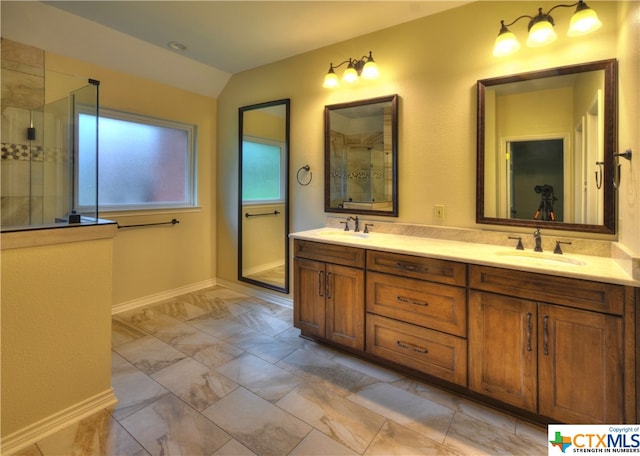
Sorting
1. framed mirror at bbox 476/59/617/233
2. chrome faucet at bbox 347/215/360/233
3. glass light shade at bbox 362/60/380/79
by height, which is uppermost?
glass light shade at bbox 362/60/380/79

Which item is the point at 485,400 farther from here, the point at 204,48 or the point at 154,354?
the point at 204,48

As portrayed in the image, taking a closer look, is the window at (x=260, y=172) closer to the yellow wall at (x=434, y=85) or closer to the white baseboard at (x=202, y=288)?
the yellow wall at (x=434, y=85)

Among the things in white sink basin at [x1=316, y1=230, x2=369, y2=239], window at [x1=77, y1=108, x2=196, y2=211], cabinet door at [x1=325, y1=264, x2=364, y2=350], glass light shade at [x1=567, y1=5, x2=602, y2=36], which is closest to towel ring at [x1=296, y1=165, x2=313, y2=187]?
white sink basin at [x1=316, y1=230, x2=369, y2=239]

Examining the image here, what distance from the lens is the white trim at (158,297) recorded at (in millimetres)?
3232

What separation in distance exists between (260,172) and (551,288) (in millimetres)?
2998

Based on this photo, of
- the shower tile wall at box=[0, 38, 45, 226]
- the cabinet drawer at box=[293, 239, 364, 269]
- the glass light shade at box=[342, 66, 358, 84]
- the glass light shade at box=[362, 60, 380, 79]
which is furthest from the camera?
the glass light shade at box=[342, 66, 358, 84]

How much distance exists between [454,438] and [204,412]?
4.34 ft

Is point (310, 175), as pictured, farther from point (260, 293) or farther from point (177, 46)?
point (177, 46)

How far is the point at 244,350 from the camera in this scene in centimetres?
248

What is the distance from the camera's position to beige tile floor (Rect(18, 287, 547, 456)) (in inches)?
60.7

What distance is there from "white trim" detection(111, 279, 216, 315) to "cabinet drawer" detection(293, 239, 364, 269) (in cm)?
188

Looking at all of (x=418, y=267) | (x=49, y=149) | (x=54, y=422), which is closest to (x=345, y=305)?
(x=418, y=267)

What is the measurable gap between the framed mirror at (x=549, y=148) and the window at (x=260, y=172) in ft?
6.98

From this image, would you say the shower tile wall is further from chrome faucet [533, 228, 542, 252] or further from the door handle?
chrome faucet [533, 228, 542, 252]
